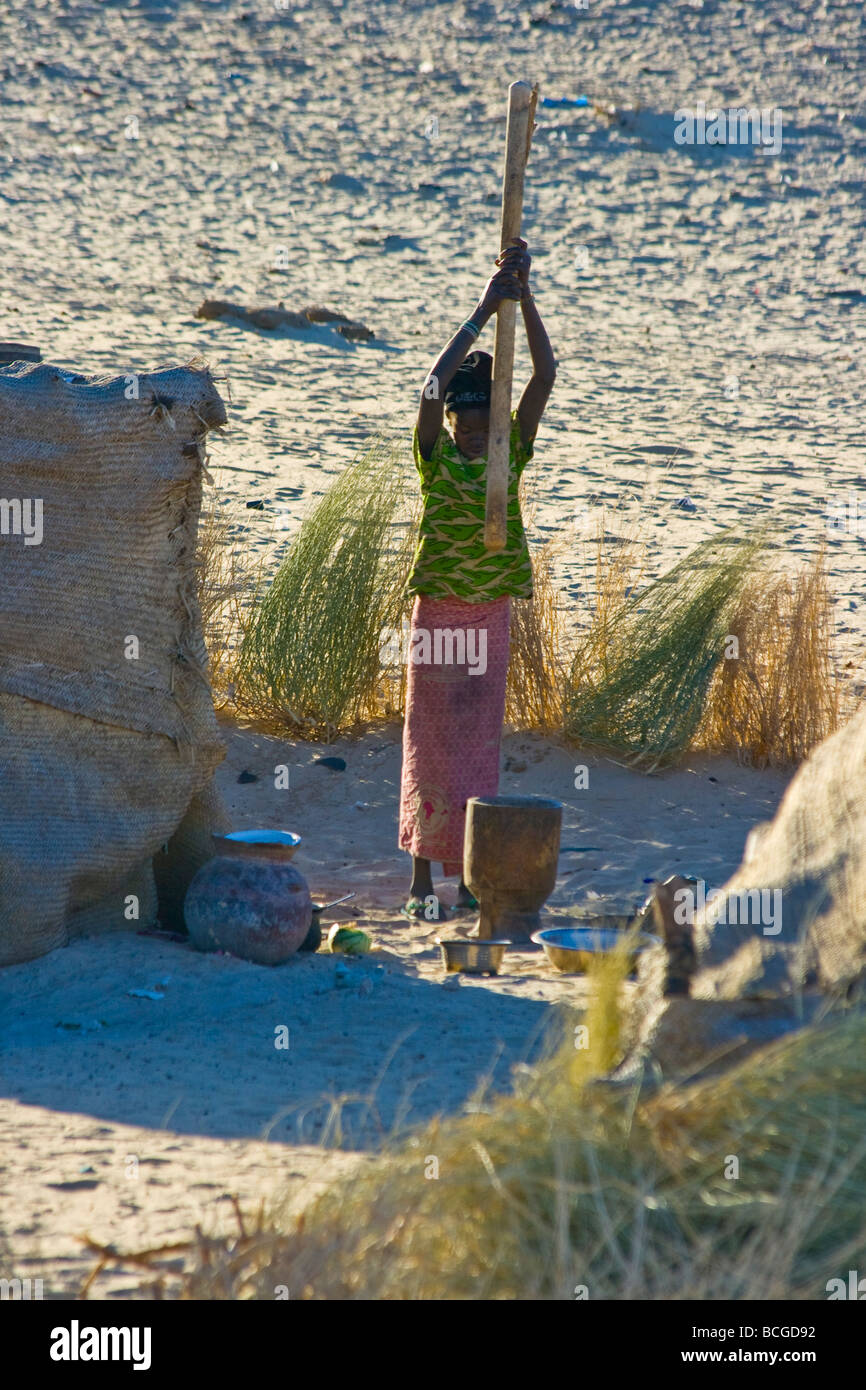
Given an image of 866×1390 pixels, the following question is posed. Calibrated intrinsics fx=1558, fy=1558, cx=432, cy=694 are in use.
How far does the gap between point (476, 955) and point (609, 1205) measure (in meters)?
2.17

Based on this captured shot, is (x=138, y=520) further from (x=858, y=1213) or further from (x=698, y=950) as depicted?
(x=858, y=1213)

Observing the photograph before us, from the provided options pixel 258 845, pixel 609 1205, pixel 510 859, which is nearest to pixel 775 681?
pixel 510 859

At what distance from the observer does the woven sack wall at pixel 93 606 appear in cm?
425

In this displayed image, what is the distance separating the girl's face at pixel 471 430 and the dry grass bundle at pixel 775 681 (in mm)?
1723

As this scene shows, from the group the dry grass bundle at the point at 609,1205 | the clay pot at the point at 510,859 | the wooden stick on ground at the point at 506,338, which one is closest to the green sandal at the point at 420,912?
the clay pot at the point at 510,859

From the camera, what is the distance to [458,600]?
484 cm

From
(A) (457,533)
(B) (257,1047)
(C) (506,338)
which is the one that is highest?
(C) (506,338)

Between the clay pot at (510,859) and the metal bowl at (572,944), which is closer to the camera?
the metal bowl at (572,944)

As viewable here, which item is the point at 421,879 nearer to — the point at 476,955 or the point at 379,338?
the point at 476,955

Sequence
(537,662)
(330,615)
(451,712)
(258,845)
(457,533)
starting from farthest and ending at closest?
1. (330,615)
2. (537,662)
3. (451,712)
4. (457,533)
5. (258,845)

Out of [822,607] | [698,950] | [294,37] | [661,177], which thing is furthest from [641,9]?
[698,950]

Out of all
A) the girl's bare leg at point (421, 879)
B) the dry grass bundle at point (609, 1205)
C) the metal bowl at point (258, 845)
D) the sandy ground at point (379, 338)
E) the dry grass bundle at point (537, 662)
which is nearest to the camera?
the dry grass bundle at point (609, 1205)

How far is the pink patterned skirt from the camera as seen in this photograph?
192 inches

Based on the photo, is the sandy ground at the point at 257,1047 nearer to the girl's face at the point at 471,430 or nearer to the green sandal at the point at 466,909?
the green sandal at the point at 466,909
